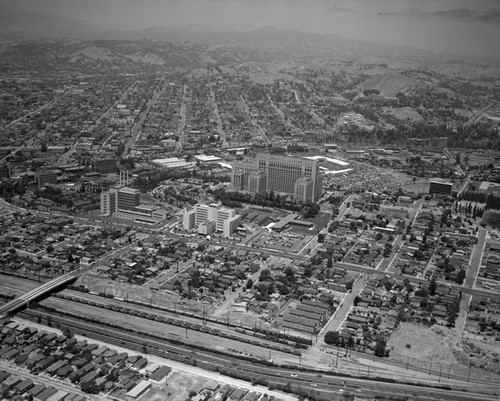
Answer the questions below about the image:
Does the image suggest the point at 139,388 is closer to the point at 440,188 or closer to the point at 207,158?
the point at 440,188

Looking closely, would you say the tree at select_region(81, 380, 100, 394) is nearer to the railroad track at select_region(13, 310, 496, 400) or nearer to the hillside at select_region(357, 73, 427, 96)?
the railroad track at select_region(13, 310, 496, 400)

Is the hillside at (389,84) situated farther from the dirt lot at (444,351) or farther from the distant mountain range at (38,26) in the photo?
the dirt lot at (444,351)

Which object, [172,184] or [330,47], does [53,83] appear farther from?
[330,47]

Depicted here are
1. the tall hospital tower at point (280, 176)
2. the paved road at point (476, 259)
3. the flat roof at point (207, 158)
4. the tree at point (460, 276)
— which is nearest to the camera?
the tree at point (460, 276)

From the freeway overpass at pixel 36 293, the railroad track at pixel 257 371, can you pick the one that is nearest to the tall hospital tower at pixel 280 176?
the freeway overpass at pixel 36 293

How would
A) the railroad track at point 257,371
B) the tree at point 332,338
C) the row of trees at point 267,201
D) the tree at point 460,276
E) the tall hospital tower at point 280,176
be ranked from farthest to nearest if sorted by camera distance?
the tall hospital tower at point 280,176, the row of trees at point 267,201, the tree at point 460,276, the tree at point 332,338, the railroad track at point 257,371

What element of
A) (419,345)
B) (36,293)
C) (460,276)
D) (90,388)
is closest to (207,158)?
(460,276)

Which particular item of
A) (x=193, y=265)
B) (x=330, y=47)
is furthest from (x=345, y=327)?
(x=330, y=47)
